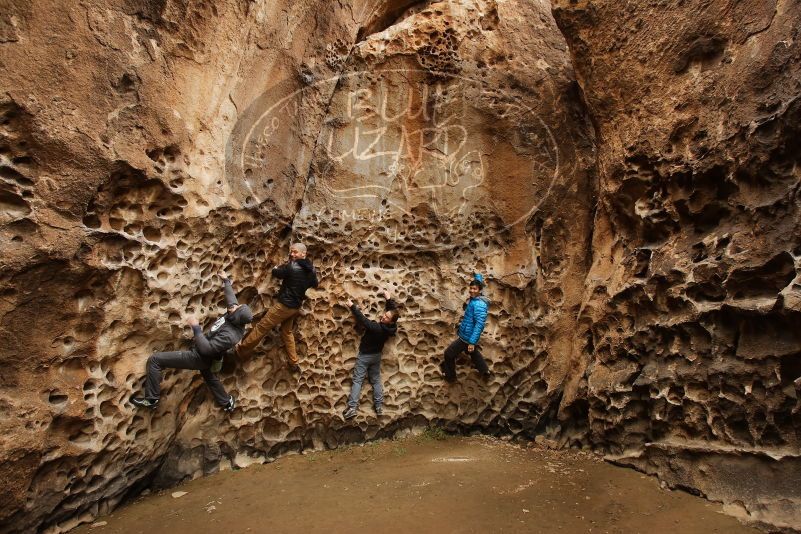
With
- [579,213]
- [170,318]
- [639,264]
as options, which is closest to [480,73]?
[579,213]

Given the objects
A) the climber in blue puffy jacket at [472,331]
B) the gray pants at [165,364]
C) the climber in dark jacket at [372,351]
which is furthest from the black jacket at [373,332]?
the gray pants at [165,364]

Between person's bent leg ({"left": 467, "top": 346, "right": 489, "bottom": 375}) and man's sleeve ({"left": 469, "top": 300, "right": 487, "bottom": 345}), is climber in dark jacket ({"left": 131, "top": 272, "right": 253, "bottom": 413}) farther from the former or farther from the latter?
person's bent leg ({"left": 467, "top": 346, "right": 489, "bottom": 375})

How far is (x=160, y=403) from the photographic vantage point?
15.6ft

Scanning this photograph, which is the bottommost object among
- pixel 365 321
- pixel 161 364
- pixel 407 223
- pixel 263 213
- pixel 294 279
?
pixel 161 364

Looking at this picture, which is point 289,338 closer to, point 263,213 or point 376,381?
point 376,381

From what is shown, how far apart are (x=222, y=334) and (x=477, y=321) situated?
7.71 ft

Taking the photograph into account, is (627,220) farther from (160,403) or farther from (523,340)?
(160,403)

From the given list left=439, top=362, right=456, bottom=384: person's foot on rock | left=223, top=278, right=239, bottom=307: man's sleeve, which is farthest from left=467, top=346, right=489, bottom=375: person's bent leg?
left=223, top=278, right=239, bottom=307: man's sleeve

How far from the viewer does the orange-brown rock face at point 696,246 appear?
378 centimetres

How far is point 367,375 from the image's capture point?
5695mm

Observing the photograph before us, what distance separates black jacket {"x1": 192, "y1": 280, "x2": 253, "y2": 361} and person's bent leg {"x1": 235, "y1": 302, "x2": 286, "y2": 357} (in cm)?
34

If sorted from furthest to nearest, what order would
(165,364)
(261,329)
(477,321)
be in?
1. (477,321)
2. (261,329)
3. (165,364)

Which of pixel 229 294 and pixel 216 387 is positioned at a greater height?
pixel 229 294

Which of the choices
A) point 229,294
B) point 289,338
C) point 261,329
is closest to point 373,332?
point 289,338
